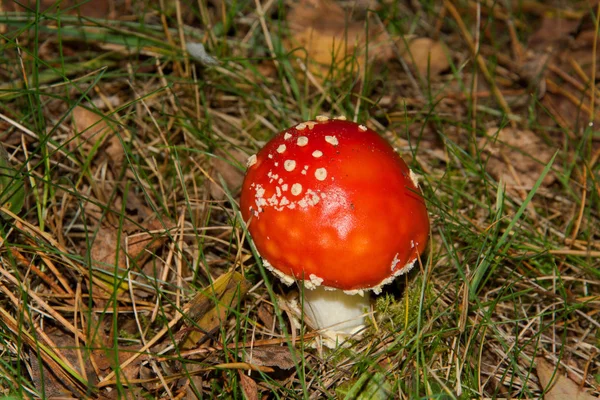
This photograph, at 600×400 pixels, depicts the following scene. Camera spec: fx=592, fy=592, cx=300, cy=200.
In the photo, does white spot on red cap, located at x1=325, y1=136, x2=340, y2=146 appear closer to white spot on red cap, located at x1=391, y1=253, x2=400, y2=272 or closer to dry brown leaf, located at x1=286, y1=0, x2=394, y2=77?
white spot on red cap, located at x1=391, y1=253, x2=400, y2=272

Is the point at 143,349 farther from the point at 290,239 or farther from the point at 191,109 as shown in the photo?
the point at 191,109

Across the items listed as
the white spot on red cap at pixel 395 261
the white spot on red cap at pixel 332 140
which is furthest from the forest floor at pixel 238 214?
the white spot on red cap at pixel 332 140

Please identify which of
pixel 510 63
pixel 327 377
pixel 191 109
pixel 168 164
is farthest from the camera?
→ pixel 510 63

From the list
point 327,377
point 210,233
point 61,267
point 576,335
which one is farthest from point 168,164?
point 576,335

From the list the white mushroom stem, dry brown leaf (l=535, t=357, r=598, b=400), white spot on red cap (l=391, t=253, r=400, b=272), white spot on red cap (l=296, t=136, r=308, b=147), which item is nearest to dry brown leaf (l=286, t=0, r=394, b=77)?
white spot on red cap (l=296, t=136, r=308, b=147)

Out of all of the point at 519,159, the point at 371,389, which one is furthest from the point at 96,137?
the point at 519,159

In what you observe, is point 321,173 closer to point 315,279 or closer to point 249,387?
point 315,279

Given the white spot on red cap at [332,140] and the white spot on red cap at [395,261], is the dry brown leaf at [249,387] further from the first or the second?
the white spot on red cap at [332,140]
